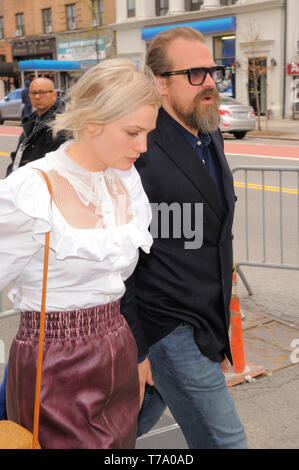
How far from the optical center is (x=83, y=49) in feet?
135

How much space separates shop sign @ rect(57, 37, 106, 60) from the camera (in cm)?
4066

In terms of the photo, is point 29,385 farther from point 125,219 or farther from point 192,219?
point 192,219

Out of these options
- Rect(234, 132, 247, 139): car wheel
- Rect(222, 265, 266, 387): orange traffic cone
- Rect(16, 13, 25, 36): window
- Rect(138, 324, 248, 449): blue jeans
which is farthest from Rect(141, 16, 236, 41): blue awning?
Rect(138, 324, 248, 449): blue jeans

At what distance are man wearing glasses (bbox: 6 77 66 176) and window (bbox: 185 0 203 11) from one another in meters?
30.1

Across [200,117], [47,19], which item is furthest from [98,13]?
[200,117]

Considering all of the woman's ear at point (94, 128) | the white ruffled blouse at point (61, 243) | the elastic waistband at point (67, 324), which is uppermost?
the woman's ear at point (94, 128)

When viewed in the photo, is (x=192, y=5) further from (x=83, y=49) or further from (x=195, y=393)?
(x=195, y=393)

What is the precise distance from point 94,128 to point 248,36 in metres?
31.7

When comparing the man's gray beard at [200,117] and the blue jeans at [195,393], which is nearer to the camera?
the blue jeans at [195,393]

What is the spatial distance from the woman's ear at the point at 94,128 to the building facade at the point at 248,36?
86.8 feet

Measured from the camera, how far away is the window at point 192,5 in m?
35.2

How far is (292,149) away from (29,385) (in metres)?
17.4

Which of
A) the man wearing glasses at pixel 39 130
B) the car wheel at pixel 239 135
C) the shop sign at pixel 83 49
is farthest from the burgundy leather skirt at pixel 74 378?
the shop sign at pixel 83 49

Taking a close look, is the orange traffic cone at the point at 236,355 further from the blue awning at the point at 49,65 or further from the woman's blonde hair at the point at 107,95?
the blue awning at the point at 49,65
